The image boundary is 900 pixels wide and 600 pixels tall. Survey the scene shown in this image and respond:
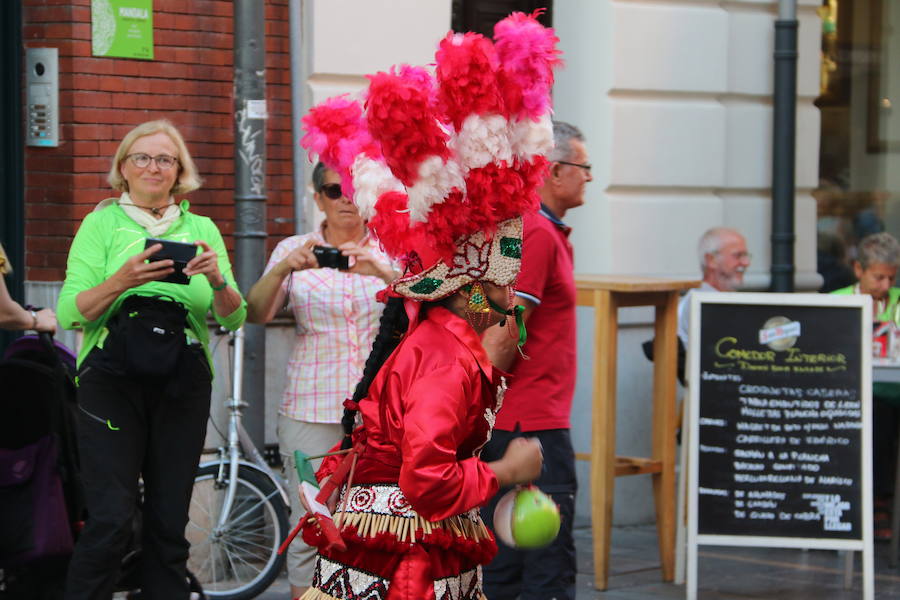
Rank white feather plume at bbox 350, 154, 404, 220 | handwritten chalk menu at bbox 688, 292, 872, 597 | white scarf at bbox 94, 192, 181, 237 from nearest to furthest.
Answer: white feather plume at bbox 350, 154, 404, 220, white scarf at bbox 94, 192, 181, 237, handwritten chalk menu at bbox 688, 292, 872, 597

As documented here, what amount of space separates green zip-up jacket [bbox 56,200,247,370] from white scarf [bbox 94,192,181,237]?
0.06ft

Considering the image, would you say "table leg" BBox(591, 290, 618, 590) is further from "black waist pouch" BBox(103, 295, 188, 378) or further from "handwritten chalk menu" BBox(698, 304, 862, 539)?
"black waist pouch" BBox(103, 295, 188, 378)

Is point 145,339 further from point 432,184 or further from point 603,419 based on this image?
point 603,419

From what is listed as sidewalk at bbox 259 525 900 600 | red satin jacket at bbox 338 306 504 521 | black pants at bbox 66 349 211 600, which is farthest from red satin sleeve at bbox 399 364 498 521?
A: sidewalk at bbox 259 525 900 600

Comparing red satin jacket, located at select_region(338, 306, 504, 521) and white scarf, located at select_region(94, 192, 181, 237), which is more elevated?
white scarf, located at select_region(94, 192, 181, 237)

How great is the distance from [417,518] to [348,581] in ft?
0.79

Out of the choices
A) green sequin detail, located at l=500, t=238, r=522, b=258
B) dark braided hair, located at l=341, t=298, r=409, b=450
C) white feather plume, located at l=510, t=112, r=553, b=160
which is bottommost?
dark braided hair, located at l=341, t=298, r=409, b=450

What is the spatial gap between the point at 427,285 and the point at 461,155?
0.33 metres

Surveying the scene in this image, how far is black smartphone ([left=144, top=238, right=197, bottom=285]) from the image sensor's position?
496cm

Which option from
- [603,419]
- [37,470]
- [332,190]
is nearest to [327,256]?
[332,190]

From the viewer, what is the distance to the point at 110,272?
5.15m

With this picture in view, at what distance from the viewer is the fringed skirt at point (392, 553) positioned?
3.31 meters

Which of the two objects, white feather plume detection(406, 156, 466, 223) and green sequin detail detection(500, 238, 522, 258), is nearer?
white feather plume detection(406, 156, 466, 223)

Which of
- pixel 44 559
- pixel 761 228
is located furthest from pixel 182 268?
pixel 761 228
